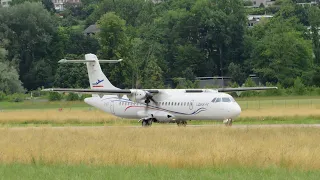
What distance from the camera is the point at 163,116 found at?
4791 cm

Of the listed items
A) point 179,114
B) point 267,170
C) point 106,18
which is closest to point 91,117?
point 179,114

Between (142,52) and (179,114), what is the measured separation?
66.0 metres

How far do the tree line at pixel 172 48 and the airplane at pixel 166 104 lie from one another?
161ft

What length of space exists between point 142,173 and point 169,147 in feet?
22.6

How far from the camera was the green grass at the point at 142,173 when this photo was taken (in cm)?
2283

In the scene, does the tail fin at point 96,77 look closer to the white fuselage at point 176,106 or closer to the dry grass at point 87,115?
the white fuselage at point 176,106

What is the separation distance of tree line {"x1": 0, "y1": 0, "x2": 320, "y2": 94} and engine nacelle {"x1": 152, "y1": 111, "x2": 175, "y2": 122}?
167ft

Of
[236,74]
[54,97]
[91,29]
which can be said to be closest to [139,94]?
[54,97]

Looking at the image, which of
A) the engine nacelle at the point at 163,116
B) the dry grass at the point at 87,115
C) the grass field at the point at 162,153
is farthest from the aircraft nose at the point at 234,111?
the dry grass at the point at 87,115

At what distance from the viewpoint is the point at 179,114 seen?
47219 millimetres

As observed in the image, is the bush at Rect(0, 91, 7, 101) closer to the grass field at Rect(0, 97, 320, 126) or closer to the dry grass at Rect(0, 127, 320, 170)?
the grass field at Rect(0, 97, 320, 126)

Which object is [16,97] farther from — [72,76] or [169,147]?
[169,147]

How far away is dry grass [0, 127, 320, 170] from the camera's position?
25.4 meters

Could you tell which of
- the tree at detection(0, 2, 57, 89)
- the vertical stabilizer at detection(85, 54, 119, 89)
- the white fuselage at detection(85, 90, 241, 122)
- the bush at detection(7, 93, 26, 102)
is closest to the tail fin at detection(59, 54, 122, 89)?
the vertical stabilizer at detection(85, 54, 119, 89)
